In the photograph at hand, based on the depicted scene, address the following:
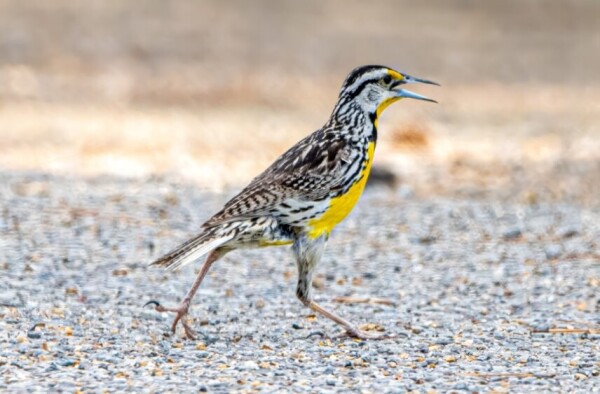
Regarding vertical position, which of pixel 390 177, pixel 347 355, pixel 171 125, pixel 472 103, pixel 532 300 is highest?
pixel 472 103

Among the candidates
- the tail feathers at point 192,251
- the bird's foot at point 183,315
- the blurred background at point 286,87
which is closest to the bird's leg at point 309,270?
the tail feathers at point 192,251

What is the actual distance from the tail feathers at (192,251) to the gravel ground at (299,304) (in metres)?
0.44

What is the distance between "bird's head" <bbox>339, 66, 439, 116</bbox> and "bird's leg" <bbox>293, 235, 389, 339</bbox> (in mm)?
905

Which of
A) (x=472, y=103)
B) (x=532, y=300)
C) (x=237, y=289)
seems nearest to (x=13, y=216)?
(x=237, y=289)

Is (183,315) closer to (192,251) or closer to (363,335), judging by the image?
(192,251)

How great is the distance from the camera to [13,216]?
11.4 m

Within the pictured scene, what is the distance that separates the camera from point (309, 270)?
7.98m

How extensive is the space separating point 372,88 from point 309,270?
A: 3.97ft

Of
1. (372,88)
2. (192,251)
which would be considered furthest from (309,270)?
(372,88)

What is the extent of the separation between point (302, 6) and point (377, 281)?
74.1 ft

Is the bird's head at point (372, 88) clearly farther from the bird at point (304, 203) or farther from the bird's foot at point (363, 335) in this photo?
the bird's foot at point (363, 335)

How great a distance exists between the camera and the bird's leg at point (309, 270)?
7863mm

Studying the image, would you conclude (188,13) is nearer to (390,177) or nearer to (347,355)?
(390,177)

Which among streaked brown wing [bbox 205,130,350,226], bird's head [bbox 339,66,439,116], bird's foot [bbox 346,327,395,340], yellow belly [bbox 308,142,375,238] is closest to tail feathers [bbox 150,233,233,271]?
streaked brown wing [bbox 205,130,350,226]
